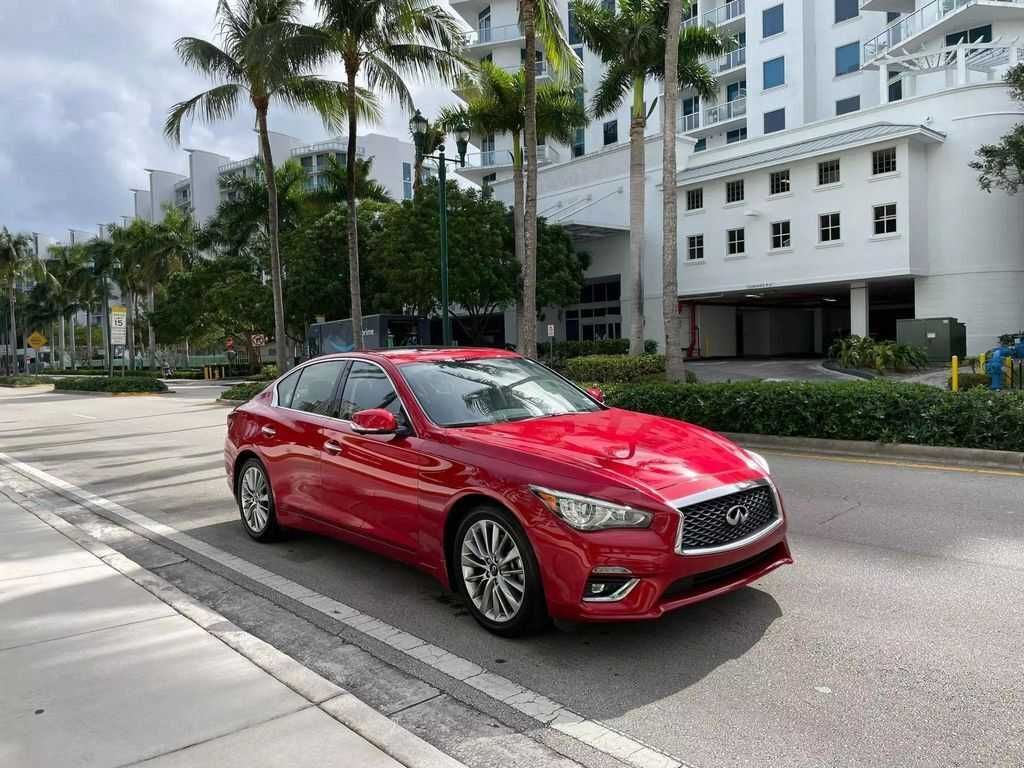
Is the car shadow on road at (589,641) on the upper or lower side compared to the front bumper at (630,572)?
lower

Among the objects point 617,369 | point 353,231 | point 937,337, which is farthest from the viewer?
point 937,337

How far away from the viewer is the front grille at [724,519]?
12.7ft

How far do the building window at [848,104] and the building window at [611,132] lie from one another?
13.9 meters

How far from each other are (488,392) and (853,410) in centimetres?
703

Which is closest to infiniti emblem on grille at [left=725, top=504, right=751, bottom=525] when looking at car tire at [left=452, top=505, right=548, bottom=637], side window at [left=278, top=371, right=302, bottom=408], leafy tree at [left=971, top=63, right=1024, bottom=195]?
car tire at [left=452, top=505, right=548, bottom=637]

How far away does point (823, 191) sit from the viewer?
1249 inches

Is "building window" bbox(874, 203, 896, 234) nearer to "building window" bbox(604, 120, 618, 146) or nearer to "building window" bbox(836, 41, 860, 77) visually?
"building window" bbox(836, 41, 860, 77)

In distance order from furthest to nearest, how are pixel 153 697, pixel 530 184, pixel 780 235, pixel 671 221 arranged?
pixel 780 235 < pixel 530 184 < pixel 671 221 < pixel 153 697

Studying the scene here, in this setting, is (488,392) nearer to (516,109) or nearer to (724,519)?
(724,519)

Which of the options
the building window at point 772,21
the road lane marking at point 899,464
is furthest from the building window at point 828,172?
the road lane marking at point 899,464

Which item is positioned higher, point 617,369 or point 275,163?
point 275,163

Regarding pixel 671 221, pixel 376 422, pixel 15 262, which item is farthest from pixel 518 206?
pixel 15 262

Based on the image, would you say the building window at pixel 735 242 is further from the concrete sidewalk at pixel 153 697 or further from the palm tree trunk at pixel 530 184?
the concrete sidewalk at pixel 153 697

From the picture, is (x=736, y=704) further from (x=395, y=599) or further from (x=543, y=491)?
(x=395, y=599)
